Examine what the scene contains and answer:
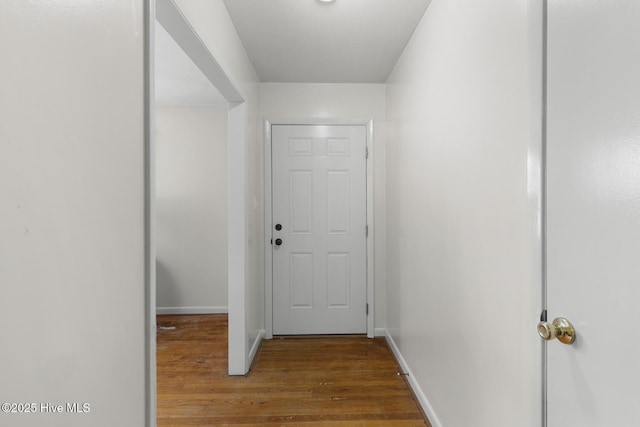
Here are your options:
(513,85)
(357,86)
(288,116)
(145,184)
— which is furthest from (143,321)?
(357,86)

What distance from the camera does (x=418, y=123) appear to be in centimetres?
221

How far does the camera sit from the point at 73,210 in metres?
0.79

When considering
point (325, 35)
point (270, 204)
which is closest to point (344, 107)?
point (325, 35)

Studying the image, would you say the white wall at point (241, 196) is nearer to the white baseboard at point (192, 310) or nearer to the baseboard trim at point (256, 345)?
the baseboard trim at point (256, 345)

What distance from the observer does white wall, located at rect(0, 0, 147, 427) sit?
0.64 meters

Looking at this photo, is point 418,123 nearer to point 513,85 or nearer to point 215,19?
point 513,85

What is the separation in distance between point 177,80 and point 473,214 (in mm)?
2901

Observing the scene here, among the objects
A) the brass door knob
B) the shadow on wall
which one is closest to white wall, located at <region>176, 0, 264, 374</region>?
the shadow on wall

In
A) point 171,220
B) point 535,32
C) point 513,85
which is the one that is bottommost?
point 171,220

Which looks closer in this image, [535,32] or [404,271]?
[535,32]

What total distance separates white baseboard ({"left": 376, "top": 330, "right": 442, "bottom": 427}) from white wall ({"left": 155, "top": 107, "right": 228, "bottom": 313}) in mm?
2075

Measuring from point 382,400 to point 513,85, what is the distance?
1926mm

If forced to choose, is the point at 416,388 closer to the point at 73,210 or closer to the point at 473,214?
the point at 473,214

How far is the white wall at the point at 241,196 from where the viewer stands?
212cm
